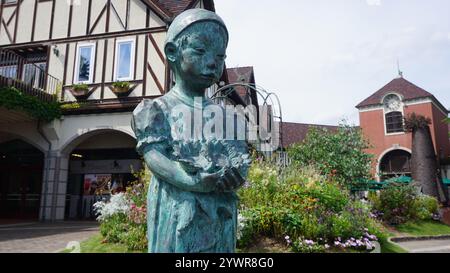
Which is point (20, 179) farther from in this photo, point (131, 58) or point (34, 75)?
point (131, 58)

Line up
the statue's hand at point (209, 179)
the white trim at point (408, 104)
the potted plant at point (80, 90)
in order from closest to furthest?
the statue's hand at point (209, 179) → the potted plant at point (80, 90) → the white trim at point (408, 104)

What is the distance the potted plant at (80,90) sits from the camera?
1334cm

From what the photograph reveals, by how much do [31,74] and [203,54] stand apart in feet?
48.2

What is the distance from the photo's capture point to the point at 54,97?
13656 millimetres

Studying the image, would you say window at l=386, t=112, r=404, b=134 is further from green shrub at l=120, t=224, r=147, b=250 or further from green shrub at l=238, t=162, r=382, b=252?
green shrub at l=120, t=224, r=147, b=250

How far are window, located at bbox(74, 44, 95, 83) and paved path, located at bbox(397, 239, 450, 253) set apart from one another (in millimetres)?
12752

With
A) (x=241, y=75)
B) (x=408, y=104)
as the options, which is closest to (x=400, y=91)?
(x=408, y=104)

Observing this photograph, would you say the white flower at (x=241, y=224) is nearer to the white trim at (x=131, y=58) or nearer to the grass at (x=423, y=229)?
the white trim at (x=131, y=58)

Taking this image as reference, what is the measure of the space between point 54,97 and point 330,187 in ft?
35.8

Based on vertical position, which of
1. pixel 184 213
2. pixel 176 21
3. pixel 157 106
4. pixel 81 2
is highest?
pixel 81 2

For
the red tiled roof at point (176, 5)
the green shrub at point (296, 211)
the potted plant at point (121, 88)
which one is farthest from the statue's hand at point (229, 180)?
the red tiled roof at point (176, 5)
